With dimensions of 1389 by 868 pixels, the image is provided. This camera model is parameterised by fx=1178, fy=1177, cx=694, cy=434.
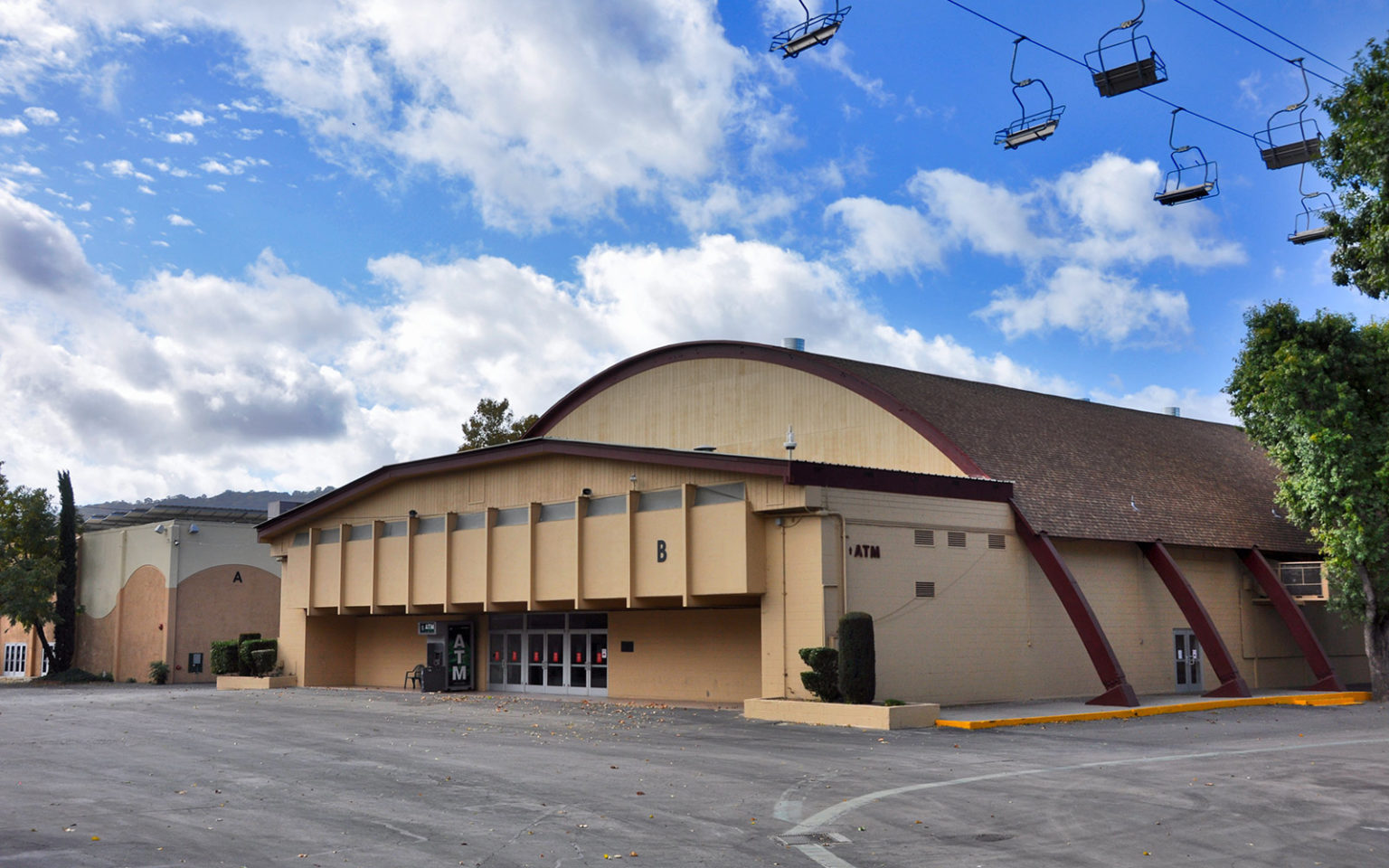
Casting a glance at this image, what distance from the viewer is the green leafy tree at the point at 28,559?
45812 millimetres

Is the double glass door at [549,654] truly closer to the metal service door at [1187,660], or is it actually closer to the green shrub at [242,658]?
the green shrub at [242,658]

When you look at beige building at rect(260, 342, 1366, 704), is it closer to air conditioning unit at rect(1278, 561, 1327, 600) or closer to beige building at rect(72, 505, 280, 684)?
air conditioning unit at rect(1278, 561, 1327, 600)

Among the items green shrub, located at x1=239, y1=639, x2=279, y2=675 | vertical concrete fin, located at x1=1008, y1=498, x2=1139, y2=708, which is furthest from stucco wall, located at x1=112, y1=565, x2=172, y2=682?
vertical concrete fin, located at x1=1008, y1=498, x2=1139, y2=708

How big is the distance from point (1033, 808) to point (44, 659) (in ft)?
161

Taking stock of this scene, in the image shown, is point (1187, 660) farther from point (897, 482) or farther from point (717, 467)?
point (717, 467)

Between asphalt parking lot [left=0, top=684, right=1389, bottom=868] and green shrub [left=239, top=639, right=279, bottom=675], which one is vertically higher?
green shrub [left=239, top=639, right=279, bottom=675]

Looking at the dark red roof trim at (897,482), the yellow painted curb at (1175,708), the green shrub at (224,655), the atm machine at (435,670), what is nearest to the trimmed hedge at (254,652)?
the green shrub at (224,655)

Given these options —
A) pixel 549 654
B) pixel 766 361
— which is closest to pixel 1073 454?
pixel 766 361

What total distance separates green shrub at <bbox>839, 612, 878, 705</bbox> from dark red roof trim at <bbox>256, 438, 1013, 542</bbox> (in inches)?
138

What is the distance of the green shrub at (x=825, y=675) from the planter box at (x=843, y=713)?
38cm

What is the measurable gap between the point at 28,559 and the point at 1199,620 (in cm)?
4310

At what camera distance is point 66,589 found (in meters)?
48.3

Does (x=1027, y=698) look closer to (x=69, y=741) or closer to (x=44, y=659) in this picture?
(x=69, y=741)

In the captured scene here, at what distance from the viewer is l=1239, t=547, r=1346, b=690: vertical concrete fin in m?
32.3
